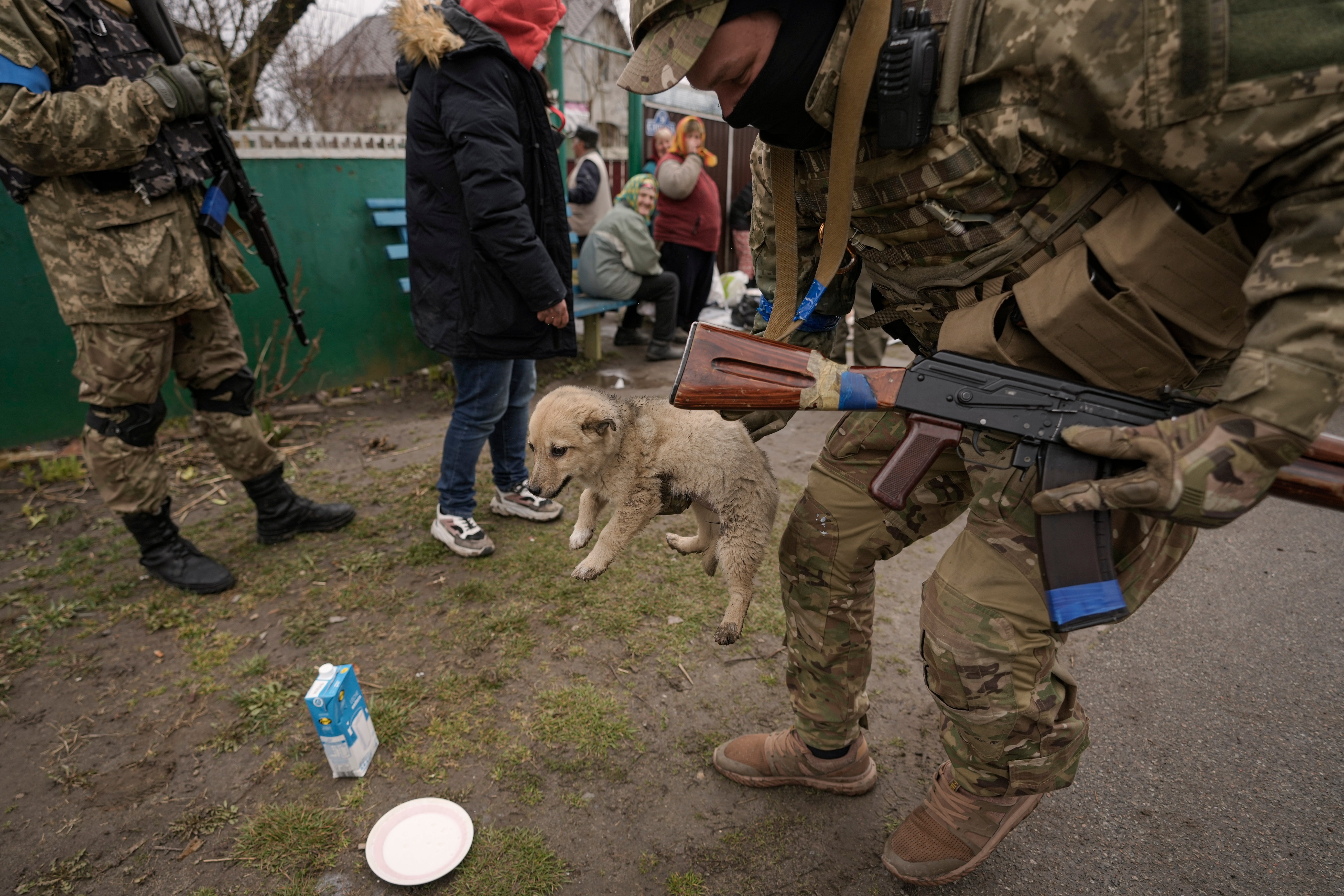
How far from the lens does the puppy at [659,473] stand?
2.46 metres

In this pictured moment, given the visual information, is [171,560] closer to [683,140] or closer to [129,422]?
[129,422]

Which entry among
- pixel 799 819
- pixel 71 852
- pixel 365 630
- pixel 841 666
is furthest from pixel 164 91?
pixel 799 819

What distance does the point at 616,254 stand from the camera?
7043mm

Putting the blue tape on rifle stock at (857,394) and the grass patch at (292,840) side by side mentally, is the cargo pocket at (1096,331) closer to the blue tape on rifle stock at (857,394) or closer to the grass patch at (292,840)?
the blue tape on rifle stock at (857,394)

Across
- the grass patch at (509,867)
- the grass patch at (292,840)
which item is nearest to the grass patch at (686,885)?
the grass patch at (509,867)

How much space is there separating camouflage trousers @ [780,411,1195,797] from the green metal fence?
5383mm

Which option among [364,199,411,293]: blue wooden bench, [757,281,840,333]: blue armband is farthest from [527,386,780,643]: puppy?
[364,199,411,293]: blue wooden bench

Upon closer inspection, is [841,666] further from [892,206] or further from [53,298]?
[53,298]

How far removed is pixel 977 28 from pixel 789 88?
0.42 metres

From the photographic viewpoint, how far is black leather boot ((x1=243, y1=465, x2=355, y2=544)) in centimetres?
391

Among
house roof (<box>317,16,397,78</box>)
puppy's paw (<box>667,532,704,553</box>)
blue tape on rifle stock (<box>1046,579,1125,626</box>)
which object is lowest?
puppy's paw (<box>667,532,704,553</box>)

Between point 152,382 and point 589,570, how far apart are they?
8.67 feet

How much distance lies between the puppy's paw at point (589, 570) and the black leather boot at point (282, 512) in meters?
2.48

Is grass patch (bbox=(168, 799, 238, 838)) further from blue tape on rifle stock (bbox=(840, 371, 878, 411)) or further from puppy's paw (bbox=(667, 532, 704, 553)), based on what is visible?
blue tape on rifle stock (bbox=(840, 371, 878, 411))
